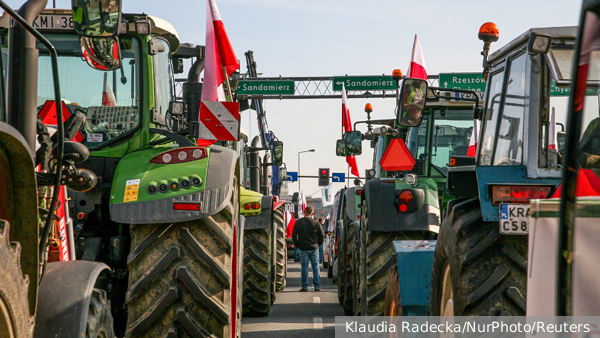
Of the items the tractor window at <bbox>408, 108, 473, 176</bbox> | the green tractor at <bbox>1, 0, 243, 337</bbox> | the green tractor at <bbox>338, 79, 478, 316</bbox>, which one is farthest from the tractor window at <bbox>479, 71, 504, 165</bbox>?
the tractor window at <bbox>408, 108, 473, 176</bbox>

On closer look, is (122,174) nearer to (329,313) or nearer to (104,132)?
(104,132)

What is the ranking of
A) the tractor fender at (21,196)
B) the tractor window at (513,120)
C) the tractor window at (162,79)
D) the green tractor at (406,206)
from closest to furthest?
the tractor fender at (21,196)
the tractor window at (513,120)
the green tractor at (406,206)
the tractor window at (162,79)

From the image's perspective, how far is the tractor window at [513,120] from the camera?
396 cm

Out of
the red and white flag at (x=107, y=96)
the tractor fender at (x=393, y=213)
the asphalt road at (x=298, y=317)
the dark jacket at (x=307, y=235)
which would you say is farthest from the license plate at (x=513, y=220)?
the dark jacket at (x=307, y=235)

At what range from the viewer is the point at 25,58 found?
9.04ft

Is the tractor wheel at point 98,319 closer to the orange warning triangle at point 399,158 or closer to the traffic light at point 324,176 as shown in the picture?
the orange warning triangle at point 399,158

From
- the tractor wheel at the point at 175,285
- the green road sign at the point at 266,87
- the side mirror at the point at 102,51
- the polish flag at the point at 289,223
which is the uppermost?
the green road sign at the point at 266,87

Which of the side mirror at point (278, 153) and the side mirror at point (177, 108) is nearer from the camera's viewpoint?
the side mirror at point (177, 108)

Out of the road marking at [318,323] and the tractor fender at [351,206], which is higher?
the tractor fender at [351,206]

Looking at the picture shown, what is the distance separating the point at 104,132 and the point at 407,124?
2291 millimetres

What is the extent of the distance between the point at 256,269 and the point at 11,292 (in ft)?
23.0

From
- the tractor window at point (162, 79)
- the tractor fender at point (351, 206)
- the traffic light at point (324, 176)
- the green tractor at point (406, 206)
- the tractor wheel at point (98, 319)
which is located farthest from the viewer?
the traffic light at point (324, 176)

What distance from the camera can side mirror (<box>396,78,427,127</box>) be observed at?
4898mm

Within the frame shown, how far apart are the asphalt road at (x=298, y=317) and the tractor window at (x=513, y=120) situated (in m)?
4.97
